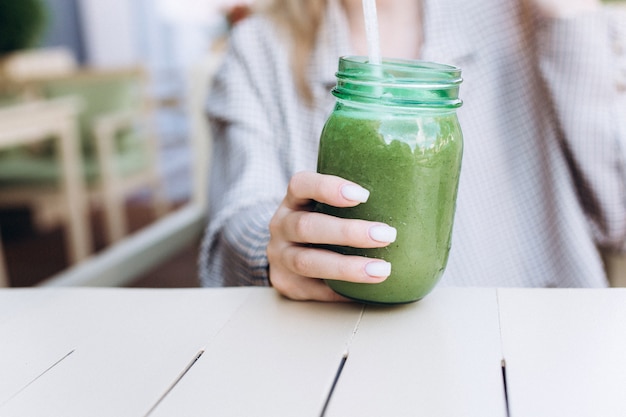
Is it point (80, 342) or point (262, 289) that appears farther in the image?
point (262, 289)

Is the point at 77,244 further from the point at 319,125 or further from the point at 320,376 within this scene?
the point at 320,376

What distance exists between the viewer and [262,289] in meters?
0.71

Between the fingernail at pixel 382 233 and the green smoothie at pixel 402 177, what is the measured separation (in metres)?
0.02

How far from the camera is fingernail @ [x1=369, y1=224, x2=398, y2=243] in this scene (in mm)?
554

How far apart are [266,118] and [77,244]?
1.91 metres

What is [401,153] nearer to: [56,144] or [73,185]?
[73,185]

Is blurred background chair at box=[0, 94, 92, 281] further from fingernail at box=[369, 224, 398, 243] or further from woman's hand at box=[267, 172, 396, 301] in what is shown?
fingernail at box=[369, 224, 398, 243]

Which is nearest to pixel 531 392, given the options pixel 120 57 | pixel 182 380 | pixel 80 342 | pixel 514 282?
pixel 182 380

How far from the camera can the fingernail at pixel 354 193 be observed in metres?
0.55

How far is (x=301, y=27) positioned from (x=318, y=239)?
25.9 inches

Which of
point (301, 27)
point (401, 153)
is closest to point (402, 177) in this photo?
point (401, 153)

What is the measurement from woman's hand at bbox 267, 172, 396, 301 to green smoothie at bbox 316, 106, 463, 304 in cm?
2

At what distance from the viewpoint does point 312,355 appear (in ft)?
1.80

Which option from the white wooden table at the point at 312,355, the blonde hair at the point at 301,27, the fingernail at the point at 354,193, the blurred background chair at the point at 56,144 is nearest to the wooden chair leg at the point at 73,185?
the blurred background chair at the point at 56,144
